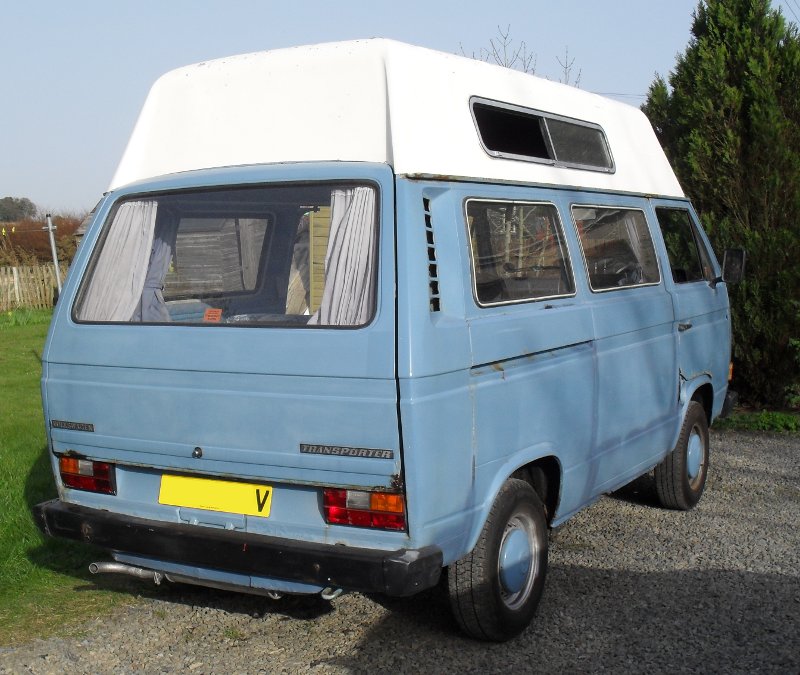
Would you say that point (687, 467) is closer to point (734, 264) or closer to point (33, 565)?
point (734, 264)

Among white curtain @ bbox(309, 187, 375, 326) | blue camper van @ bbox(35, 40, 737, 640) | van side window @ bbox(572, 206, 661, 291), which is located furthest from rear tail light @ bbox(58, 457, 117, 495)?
van side window @ bbox(572, 206, 661, 291)

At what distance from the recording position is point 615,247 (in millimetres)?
5379

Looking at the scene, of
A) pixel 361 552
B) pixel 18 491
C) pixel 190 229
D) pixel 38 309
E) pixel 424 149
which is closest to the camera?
pixel 361 552

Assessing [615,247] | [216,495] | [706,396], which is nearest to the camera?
[216,495]

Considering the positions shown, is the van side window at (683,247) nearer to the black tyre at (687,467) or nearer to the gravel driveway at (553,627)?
the black tyre at (687,467)

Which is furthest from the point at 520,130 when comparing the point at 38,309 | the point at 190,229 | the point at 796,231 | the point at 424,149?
the point at 38,309

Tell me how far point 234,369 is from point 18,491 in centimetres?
329

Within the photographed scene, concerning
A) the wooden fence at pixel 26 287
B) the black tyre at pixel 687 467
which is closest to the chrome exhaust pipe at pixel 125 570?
the black tyre at pixel 687 467

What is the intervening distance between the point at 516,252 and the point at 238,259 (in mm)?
1447

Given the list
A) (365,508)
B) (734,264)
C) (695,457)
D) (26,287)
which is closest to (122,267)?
(365,508)

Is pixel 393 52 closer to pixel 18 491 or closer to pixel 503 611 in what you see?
pixel 503 611

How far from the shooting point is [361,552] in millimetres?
3562

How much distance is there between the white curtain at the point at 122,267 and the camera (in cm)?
424

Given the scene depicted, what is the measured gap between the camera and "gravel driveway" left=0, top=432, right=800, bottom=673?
13.5 ft
